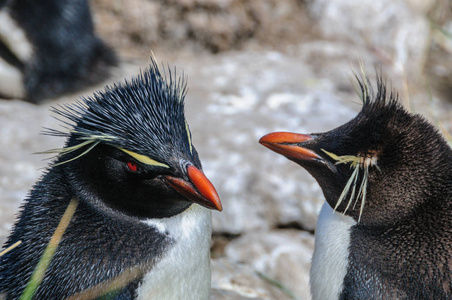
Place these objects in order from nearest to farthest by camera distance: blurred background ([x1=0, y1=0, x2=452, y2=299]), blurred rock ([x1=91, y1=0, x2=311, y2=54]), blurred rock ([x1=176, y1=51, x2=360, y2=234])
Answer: blurred background ([x1=0, y1=0, x2=452, y2=299]), blurred rock ([x1=176, y1=51, x2=360, y2=234]), blurred rock ([x1=91, y1=0, x2=311, y2=54])

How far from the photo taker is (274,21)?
17.7 feet

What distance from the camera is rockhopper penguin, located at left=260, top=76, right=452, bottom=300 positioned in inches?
79.3

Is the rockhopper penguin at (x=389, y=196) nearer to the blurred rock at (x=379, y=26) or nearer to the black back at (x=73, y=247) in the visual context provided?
the black back at (x=73, y=247)

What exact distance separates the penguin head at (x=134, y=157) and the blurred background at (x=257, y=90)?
0.82 m

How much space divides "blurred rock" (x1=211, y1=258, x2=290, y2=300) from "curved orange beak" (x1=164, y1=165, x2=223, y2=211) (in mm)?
1007

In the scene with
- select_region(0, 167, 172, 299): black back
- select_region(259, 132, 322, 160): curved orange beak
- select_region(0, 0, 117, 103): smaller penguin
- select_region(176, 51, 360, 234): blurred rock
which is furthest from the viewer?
select_region(0, 0, 117, 103): smaller penguin

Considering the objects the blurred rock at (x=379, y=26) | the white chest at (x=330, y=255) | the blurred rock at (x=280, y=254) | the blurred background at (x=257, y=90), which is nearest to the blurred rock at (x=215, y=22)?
the blurred background at (x=257, y=90)

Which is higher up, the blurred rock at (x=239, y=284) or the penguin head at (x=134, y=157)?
the penguin head at (x=134, y=157)

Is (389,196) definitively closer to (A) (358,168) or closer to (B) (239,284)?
(A) (358,168)

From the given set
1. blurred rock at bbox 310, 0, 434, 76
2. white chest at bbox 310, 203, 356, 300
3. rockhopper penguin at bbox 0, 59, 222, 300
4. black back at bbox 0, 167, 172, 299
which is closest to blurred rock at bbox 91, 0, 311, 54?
blurred rock at bbox 310, 0, 434, 76

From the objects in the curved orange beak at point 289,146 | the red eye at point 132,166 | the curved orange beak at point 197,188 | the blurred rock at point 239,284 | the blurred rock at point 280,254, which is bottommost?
the blurred rock at point 239,284

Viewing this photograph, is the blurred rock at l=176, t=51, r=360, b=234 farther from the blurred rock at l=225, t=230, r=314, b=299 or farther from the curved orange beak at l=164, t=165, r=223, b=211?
the curved orange beak at l=164, t=165, r=223, b=211

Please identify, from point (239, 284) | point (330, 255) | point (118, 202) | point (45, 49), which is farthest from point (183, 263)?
point (45, 49)

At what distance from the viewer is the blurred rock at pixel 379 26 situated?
212 inches
